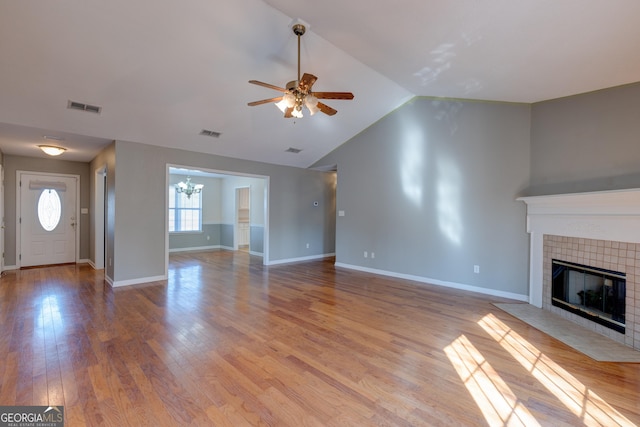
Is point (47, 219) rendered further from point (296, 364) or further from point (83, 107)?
point (296, 364)

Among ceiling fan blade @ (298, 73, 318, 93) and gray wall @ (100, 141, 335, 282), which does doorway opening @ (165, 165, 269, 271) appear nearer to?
gray wall @ (100, 141, 335, 282)

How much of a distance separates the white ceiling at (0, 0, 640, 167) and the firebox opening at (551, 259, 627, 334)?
7.38 feet

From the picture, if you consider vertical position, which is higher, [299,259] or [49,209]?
[49,209]

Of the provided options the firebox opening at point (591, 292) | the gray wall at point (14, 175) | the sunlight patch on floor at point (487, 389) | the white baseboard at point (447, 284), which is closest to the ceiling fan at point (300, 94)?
the sunlight patch on floor at point (487, 389)

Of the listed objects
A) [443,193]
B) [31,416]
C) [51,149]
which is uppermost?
[51,149]

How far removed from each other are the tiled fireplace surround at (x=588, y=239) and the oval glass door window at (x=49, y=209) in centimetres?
949

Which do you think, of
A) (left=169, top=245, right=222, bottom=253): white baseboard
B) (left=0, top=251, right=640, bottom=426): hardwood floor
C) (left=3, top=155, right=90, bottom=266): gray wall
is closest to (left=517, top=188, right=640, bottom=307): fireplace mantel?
(left=0, top=251, right=640, bottom=426): hardwood floor

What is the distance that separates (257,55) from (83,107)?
8.31 feet

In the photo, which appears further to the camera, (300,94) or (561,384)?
(300,94)

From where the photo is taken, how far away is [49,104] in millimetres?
3680

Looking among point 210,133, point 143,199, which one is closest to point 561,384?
point 210,133

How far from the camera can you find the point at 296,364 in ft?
8.03

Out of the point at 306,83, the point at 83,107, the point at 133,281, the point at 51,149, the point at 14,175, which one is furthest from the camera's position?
the point at 14,175

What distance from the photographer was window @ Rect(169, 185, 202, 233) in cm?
905
